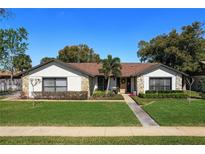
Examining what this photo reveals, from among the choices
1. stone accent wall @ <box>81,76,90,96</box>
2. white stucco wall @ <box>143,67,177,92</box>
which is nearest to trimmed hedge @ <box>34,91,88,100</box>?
stone accent wall @ <box>81,76,90,96</box>

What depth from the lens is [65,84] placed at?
29.2m

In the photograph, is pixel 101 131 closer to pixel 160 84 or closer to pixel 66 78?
pixel 66 78

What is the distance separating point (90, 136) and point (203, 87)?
99.8 ft

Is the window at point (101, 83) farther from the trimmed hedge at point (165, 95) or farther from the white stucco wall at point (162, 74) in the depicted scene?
the trimmed hedge at point (165, 95)

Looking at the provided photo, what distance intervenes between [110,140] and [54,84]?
20.3 m

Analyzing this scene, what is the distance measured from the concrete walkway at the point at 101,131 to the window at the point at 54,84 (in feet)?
55.3

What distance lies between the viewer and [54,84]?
2923 centimetres

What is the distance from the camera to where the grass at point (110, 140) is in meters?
9.26

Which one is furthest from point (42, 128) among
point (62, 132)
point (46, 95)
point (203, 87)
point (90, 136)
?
point (203, 87)

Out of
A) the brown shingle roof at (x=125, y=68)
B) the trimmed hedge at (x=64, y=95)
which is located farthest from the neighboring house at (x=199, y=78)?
the trimmed hedge at (x=64, y=95)

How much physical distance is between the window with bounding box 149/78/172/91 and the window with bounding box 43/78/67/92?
9440 millimetres

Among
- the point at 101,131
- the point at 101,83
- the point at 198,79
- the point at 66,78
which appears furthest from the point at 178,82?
the point at 101,131

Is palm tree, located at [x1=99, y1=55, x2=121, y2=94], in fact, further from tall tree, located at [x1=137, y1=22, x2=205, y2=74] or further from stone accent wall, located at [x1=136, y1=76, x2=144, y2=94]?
tall tree, located at [x1=137, y1=22, x2=205, y2=74]
